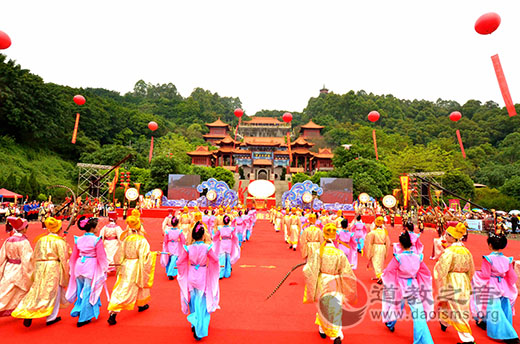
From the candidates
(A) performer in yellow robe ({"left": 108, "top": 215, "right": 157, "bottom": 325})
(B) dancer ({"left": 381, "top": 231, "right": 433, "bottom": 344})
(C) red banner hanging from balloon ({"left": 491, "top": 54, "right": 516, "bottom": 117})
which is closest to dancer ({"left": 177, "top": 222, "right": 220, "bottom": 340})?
(A) performer in yellow robe ({"left": 108, "top": 215, "right": 157, "bottom": 325})

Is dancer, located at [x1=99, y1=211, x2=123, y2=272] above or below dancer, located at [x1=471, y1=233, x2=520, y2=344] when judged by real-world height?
above

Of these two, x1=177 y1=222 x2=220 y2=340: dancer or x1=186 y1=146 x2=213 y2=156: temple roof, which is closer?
x1=177 y1=222 x2=220 y2=340: dancer

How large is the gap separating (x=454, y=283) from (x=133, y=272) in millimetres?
4139

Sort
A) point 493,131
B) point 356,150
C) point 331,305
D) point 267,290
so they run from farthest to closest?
point 493,131, point 356,150, point 267,290, point 331,305

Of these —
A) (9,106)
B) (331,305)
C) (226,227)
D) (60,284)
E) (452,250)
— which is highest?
(9,106)

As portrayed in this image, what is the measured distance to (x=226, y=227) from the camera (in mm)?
7055

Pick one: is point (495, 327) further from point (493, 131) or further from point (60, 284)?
point (493, 131)

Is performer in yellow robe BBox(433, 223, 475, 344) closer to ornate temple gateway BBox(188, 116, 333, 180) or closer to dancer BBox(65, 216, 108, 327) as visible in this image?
dancer BBox(65, 216, 108, 327)

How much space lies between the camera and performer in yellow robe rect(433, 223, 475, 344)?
12.0ft

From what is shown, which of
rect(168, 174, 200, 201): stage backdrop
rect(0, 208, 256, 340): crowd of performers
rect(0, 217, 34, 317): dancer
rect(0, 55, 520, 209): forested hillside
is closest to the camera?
rect(0, 208, 256, 340): crowd of performers

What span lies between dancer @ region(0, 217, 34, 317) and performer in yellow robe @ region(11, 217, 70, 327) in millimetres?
171

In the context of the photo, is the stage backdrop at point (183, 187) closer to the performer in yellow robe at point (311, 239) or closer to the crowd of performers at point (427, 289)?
the performer in yellow robe at point (311, 239)

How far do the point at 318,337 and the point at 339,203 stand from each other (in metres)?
22.2

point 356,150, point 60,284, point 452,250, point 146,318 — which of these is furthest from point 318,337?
point 356,150
